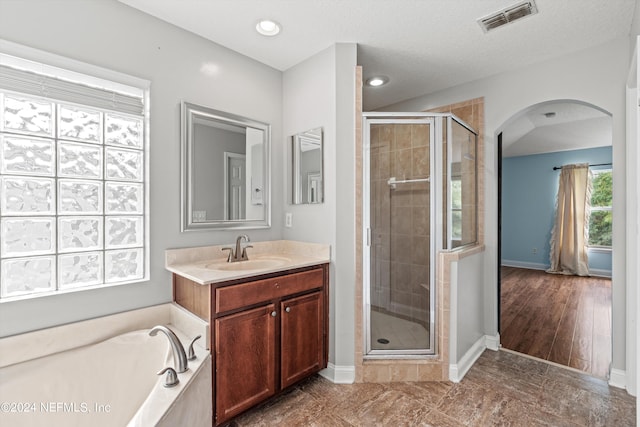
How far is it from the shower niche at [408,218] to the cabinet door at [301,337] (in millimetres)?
363

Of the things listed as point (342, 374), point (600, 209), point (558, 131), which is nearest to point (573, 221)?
point (600, 209)

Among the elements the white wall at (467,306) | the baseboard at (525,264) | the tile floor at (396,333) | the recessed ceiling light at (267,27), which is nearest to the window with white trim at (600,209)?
the baseboard at (525,264)

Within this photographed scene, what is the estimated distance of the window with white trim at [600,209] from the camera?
5496mm

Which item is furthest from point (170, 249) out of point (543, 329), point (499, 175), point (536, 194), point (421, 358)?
point (536, 194)

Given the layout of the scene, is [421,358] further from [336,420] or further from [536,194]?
[536,194]

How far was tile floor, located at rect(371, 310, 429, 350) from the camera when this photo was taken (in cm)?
229

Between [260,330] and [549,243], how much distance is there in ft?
21.1

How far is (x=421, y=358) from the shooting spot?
2.23 m

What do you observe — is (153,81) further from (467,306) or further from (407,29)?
(467,306)

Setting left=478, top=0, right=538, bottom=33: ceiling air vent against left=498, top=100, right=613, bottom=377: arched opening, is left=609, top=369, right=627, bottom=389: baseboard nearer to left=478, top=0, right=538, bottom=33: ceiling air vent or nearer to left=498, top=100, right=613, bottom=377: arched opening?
left=498, top=100, right=613, bottom=377: arched opening

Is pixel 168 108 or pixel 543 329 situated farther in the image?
pixel 543 329

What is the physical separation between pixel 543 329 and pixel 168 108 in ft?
12.9

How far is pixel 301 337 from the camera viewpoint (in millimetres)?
2018

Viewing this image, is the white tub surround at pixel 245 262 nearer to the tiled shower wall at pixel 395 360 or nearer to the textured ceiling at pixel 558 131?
the tiled shower wall at pixel 395 360
